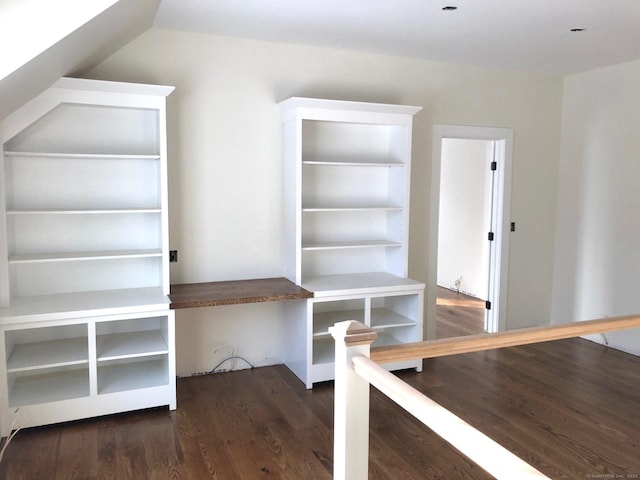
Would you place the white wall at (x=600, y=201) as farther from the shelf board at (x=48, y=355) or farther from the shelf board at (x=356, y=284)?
the shelf board at (x=48, y=355)

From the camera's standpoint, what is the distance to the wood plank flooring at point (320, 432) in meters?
2.78

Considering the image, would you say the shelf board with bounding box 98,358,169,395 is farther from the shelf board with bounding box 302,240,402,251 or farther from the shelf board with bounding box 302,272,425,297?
the shelf board with bounding box 302,240,402,251

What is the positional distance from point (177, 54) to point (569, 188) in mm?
3791

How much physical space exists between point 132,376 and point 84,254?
2.79 feet

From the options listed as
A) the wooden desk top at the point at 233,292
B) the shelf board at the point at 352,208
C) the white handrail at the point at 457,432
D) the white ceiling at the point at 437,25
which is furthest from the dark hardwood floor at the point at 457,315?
the white handrail at the point at 457,432

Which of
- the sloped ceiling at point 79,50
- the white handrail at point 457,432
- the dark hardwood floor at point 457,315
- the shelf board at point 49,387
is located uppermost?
the sloped ceiling at point 79,50

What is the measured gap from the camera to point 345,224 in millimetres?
4477

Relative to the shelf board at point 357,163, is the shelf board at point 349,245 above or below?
below

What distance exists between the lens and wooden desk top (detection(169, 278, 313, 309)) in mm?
3467

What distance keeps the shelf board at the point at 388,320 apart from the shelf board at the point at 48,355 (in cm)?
206

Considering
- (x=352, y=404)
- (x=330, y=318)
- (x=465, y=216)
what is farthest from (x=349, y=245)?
(x=465, y=216)

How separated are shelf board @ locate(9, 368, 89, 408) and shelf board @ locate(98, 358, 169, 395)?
0.11 metres

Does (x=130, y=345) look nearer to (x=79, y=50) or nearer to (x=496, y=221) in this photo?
(x=79, y=50)

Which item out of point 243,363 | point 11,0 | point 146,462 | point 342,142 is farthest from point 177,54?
point 146,462
